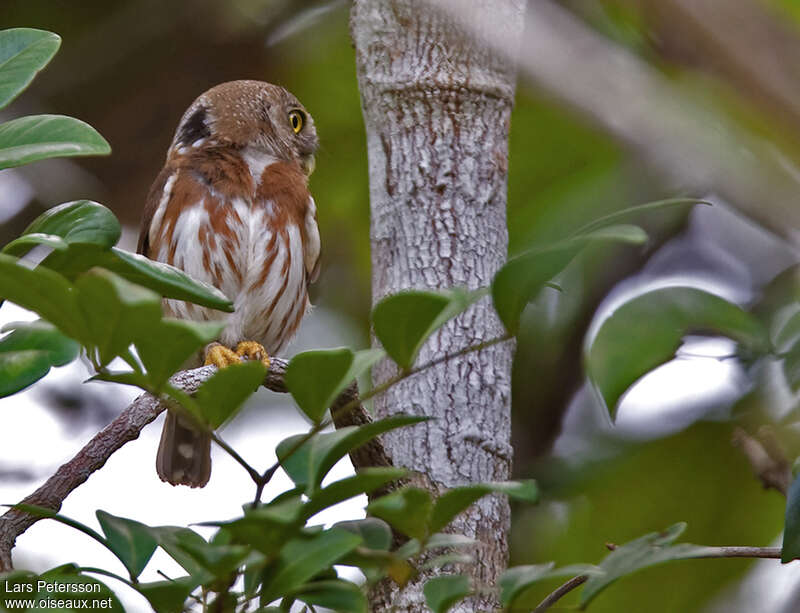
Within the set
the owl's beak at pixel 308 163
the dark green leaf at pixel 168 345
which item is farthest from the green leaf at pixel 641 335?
the owl's beak at pixel 308 163

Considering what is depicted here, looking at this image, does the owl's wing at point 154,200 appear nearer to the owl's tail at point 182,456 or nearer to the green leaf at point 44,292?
the owl's tail at point 182,456

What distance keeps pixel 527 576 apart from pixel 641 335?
11.1 inches

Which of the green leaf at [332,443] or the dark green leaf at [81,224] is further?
A: the dark green leaf at [81,224]

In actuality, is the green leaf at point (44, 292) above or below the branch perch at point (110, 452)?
below

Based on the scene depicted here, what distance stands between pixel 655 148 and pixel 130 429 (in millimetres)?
1003

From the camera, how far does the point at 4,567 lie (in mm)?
1487

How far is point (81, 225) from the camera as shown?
132 centimetres

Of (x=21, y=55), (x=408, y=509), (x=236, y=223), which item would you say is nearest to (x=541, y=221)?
(x=236, y=223)

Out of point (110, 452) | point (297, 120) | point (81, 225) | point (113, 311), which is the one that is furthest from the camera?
point (297, 120)

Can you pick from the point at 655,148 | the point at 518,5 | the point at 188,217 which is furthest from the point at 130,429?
the point at 188,217

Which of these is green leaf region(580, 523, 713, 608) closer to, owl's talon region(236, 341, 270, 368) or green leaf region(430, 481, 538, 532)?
green leaf region(430, 481, 538, 532)

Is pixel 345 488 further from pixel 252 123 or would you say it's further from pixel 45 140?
pixel 252 123

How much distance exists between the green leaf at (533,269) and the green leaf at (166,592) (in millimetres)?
431

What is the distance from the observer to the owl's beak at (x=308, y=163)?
405cm
